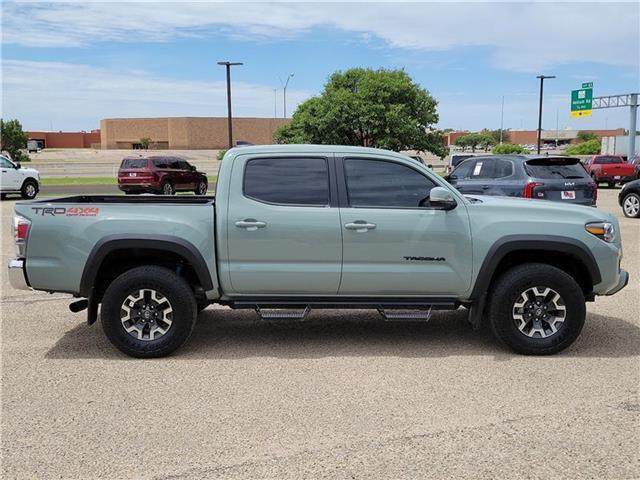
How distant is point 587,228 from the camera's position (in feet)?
18.4

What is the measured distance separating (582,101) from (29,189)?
4344 cm

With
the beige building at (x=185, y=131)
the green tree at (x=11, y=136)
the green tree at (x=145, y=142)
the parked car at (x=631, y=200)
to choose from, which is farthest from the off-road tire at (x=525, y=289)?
the green tree at (x=145, y=142)

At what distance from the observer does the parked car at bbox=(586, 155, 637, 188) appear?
3184cm

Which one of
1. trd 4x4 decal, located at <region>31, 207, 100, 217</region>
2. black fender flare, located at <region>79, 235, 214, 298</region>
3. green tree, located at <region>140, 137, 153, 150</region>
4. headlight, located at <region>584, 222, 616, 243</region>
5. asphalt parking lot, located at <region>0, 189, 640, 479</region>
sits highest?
green tree, located at <region>140, 137, 153, 150</region>

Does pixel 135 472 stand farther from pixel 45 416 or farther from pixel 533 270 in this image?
pixel 533 270

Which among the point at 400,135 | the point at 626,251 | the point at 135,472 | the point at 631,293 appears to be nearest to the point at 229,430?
the point at 135,472

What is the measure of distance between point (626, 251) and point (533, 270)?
678 centimetres

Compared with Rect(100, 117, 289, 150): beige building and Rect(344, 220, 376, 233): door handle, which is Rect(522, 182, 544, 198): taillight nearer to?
Rect(344, 220, 376, 233): door handle

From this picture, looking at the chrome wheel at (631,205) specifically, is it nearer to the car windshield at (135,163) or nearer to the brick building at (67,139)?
the car windshield at (135,163)

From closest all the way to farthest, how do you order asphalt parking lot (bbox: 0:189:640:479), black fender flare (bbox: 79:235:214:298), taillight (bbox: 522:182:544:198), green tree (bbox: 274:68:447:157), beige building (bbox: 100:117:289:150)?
asphalt parking lot (bbox: 0:189:640:479), black fender flare (bbox: 79:235:214:298), taillight (bbox: 522:182:544:198), green tree (bbox: 274:68:447:157), beige building (bbox: 100:117:289:150)

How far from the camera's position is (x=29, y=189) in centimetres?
2369

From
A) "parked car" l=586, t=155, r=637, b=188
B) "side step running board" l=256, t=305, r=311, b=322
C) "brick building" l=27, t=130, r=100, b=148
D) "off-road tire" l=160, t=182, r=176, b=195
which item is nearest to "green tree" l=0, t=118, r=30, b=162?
"brick building" l=27, t=130, r=100, b=148

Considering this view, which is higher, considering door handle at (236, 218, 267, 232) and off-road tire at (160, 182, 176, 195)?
door handle at (236, 218, 267, 232)

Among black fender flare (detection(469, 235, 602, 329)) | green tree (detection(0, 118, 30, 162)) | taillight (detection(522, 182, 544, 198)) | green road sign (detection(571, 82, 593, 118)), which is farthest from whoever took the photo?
green tree (detection(0, 118, 30, 162))
